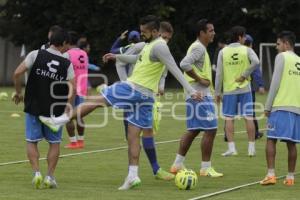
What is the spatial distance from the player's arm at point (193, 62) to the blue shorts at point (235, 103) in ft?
9.95

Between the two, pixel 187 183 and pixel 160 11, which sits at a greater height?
pixel 160 11

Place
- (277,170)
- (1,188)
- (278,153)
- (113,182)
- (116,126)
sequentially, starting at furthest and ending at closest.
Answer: (116,126) < (278,153) < (277,170) < (113,182) < (1,188)

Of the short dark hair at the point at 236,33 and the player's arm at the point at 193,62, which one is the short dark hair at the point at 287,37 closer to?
the player's arm at the point at 193,62

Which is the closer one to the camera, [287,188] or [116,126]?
[287,188]

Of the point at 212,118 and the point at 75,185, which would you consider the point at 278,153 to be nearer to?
the point at 212,118

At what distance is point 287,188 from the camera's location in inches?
447

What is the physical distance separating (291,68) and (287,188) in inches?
61.1

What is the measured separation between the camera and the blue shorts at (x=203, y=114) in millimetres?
12438

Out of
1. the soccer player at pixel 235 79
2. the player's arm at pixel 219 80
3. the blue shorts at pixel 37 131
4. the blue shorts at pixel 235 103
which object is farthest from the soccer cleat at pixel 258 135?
the blue shorts at pixel 37 131

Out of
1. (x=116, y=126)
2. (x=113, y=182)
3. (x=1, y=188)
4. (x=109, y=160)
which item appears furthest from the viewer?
(x=116, y=126)

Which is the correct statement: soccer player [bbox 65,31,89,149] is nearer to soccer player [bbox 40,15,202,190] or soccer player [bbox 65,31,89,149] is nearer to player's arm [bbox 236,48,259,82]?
player's arm [bbox 236,48,259,82]

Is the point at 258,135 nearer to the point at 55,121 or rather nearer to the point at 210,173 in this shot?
the point at 210,173

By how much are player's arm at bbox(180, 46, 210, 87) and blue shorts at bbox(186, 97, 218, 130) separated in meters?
0.28

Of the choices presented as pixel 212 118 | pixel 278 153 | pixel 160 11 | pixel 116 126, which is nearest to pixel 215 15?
pixel 160 11
